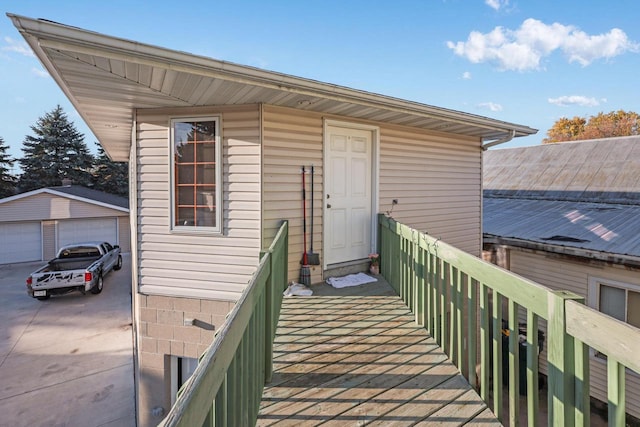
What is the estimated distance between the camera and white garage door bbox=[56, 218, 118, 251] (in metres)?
17.3

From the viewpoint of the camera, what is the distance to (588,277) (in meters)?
6.60

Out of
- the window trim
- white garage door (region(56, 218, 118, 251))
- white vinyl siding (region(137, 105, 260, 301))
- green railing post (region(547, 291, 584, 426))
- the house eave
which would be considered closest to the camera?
green railing post (region(547, 291, 584, 426))

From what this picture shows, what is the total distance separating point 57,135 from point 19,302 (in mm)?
21346

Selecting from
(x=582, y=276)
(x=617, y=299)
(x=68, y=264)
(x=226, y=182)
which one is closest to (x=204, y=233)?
(x=226, y=182)

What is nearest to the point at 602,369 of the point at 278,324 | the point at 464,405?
the point at 464,405

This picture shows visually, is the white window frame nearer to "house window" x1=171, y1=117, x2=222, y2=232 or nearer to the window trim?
"house window" x1=171, y1=117, x2=222, y2=232

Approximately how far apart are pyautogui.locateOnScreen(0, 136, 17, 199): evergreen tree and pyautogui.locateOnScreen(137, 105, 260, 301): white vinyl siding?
87.9 feet

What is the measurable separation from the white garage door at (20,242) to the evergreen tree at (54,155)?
40.1 ft

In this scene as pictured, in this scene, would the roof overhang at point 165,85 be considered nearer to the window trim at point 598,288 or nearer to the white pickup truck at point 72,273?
the window trim at point 598,288

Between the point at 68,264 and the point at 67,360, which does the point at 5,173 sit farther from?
the point at 67,360

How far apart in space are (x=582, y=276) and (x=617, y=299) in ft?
2.12

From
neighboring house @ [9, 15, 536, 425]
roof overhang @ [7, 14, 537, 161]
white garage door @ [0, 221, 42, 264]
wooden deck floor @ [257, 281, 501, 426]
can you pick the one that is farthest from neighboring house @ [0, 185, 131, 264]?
wooden deck floor @ [257, 281, 501, 426]

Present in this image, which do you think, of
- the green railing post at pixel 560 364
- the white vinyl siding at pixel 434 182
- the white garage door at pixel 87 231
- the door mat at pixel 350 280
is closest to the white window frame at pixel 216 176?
the door mat at pixel 350 280

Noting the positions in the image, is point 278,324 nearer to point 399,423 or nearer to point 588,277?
point 399,423
